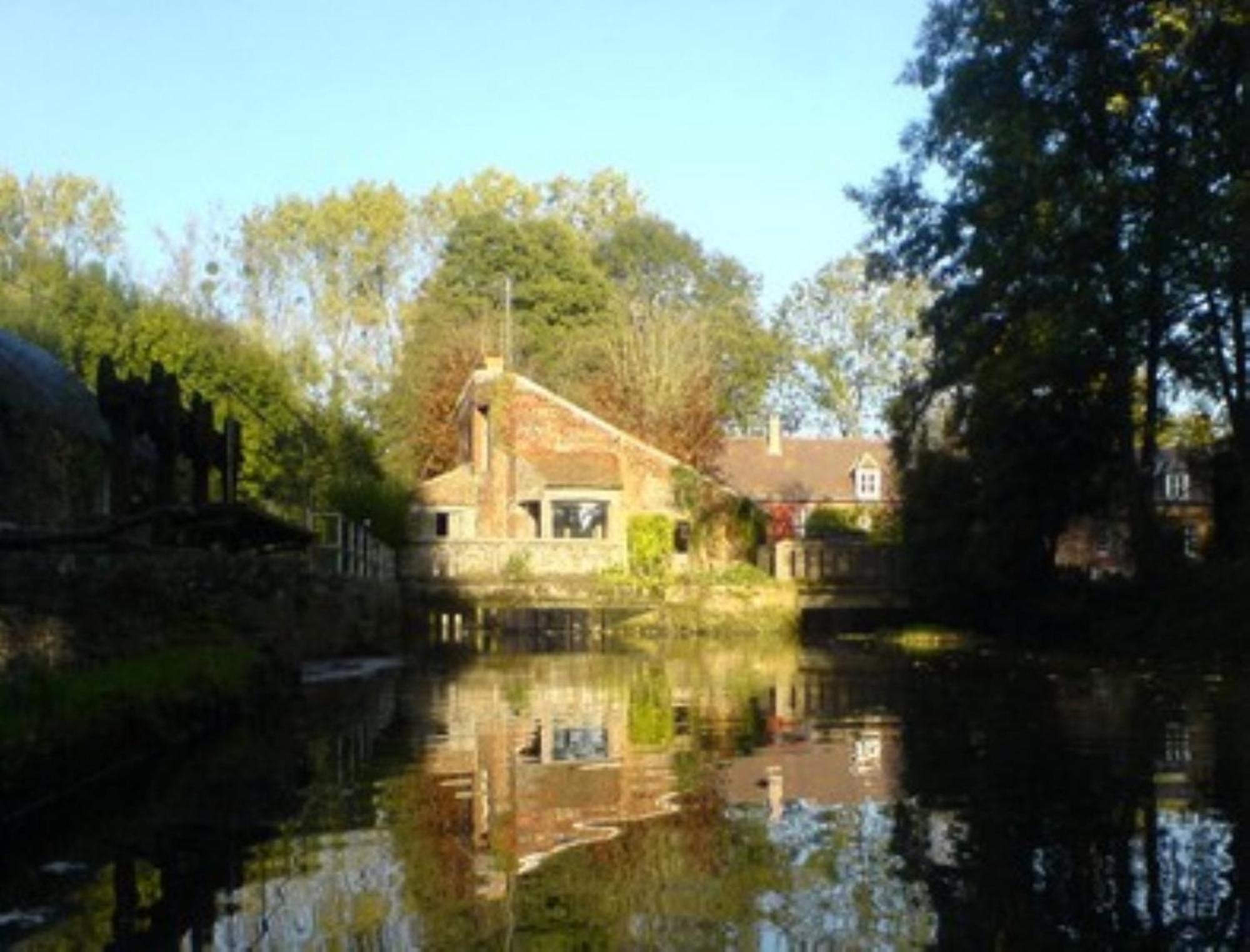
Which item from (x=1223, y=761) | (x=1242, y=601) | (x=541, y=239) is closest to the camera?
(x=1223, y=761)

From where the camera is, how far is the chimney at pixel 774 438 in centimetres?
8119

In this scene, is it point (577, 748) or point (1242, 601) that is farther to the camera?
point (1242, 601)

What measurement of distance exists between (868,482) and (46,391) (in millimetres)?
58049

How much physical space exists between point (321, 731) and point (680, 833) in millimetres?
8940

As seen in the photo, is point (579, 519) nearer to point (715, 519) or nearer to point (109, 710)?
point (715, 519)

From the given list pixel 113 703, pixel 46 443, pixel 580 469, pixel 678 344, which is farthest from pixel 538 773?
pixel 678 344

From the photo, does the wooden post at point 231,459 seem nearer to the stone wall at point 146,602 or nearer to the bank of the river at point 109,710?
the stone wall at point 146,602

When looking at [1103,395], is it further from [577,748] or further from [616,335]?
[616,335]

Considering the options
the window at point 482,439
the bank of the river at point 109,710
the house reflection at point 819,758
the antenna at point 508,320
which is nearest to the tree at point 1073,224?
the house reflection at point 819,758

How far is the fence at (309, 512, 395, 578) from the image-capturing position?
114 feet

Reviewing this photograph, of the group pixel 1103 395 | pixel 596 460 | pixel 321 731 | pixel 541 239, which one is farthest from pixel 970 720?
pixel 541 239

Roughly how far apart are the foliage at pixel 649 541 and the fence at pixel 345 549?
11.1 meters

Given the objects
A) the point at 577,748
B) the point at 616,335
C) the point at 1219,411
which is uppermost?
the point at 616,335

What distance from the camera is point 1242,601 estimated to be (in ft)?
111
